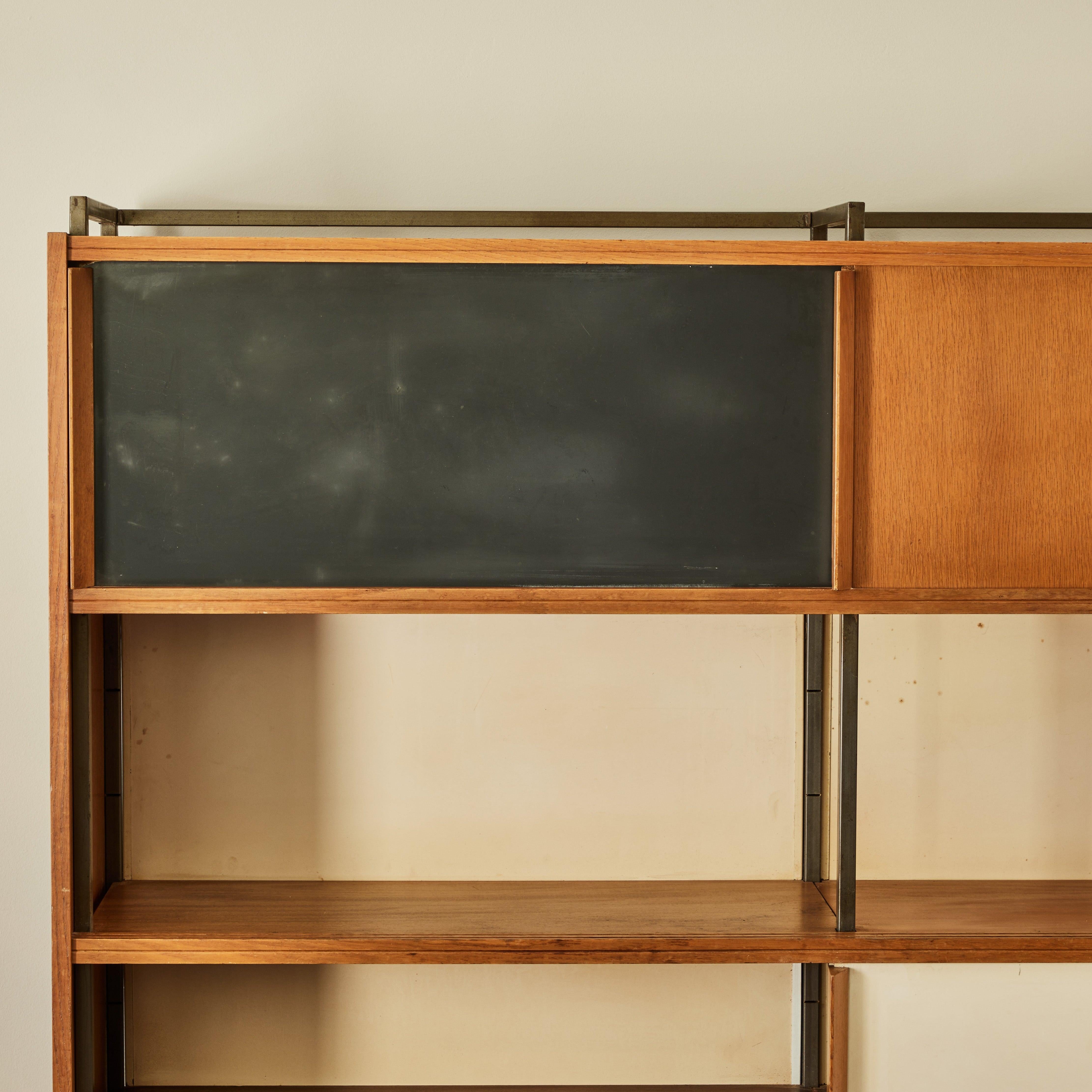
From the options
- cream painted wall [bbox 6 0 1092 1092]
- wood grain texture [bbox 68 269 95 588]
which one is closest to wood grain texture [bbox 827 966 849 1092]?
cream painted wall [bbox 6 0 1092 1092]

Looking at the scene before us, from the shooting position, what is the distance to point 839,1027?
4.94ft

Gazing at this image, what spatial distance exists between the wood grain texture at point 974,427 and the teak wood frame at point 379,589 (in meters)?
0.03

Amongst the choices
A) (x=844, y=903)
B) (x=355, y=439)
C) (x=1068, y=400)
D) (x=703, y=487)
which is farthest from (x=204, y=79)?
(x=844, y=903)

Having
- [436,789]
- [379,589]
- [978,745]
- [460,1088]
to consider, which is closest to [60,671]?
[379,589]

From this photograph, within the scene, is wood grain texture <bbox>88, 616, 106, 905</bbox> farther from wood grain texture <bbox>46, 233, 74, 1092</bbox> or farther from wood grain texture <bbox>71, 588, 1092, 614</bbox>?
wood grain texture <bbox>71, 588, 1092, 614</bbox>

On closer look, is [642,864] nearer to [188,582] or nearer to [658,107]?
[188,582]

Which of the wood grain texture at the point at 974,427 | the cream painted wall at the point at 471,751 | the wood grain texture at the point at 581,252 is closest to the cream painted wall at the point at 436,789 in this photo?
the cream painted wall at the point at 471,751

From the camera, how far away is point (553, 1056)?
179 centimetres

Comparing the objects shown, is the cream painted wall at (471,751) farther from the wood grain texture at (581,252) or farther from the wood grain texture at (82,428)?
the wood grain texture at (581,252)

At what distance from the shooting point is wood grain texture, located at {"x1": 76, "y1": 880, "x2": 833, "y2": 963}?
1.48 metres

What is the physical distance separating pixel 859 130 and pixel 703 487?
0.84 meters

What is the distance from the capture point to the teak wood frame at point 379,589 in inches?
55.7

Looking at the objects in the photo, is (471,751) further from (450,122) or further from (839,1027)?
(450,122)

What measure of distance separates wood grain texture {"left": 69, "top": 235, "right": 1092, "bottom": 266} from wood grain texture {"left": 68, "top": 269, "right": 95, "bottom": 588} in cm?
7
